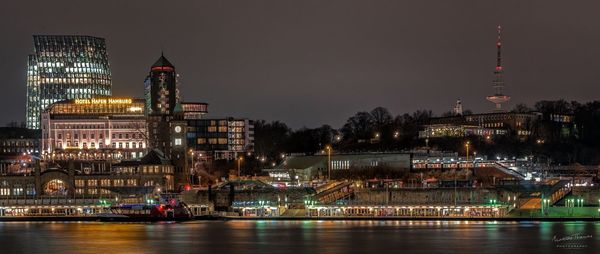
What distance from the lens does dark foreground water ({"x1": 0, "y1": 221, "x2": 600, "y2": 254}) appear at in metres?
83.5

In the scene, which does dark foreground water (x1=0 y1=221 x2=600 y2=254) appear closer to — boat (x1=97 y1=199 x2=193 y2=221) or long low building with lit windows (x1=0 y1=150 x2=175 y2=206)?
boat (x1=97 y1=199 x2=193 y2=221)

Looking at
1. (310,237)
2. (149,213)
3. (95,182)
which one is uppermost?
(95,182)

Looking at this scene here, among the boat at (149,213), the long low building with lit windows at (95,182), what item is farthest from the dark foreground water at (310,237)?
the long low building with lit windows at (95,182)

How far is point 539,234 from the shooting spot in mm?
92625

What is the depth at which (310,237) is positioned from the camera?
9294 cm

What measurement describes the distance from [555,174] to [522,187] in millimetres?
42624

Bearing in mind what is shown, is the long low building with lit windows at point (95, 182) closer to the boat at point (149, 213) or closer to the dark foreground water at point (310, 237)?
the boat at point (149, 213)

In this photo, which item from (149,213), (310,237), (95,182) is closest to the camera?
(310,237)

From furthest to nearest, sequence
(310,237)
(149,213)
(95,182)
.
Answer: (95,182)
(149,213)
(310,237)

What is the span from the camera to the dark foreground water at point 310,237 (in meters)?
83.5

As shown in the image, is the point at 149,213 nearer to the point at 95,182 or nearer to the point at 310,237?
the point at 95,182

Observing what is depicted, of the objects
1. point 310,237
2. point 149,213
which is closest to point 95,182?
→ point 149,213

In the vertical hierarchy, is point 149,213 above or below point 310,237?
above

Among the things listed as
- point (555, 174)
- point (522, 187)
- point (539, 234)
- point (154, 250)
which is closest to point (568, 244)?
point (539, 234)
